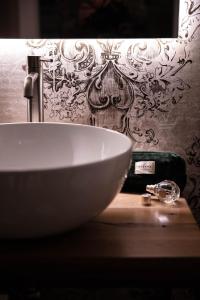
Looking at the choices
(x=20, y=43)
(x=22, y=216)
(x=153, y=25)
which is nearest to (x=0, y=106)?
(x=20, y=43)

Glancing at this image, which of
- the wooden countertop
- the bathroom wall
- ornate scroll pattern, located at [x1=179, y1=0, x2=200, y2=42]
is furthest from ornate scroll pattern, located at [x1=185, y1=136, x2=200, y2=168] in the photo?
the wooden countertop

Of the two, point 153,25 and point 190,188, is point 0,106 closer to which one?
point 153,25

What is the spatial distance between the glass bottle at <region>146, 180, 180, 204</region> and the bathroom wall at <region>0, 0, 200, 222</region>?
0.20 m

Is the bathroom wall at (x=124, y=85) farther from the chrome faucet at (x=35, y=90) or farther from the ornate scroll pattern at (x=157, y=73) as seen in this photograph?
the chrome faucet at (x=35, y=90)

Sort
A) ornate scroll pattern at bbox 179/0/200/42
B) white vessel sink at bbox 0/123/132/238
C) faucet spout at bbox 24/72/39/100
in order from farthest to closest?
ornate scroll pattern at bbox 179/0/200/42, faucet spout at bbox 24/72/39/100, white vessel sink at bbox 0/123/132/238

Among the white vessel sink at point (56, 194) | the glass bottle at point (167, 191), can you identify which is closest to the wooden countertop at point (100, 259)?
the white vessel sink at point (56, 194)

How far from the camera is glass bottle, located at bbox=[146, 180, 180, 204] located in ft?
3.07

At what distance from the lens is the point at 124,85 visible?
1.09 metres

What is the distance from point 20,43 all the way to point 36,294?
596 mm

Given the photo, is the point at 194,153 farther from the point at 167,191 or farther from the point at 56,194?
the point at 56,194

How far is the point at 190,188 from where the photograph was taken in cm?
117

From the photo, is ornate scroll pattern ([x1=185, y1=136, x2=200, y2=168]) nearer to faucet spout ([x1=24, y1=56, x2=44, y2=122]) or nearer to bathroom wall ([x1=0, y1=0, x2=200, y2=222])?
bathroom wall ([x1=0, y1=0, x2=200, y2=222])

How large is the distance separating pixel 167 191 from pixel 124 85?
12.0 inches

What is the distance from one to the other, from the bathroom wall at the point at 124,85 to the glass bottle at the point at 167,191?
0.65ft
